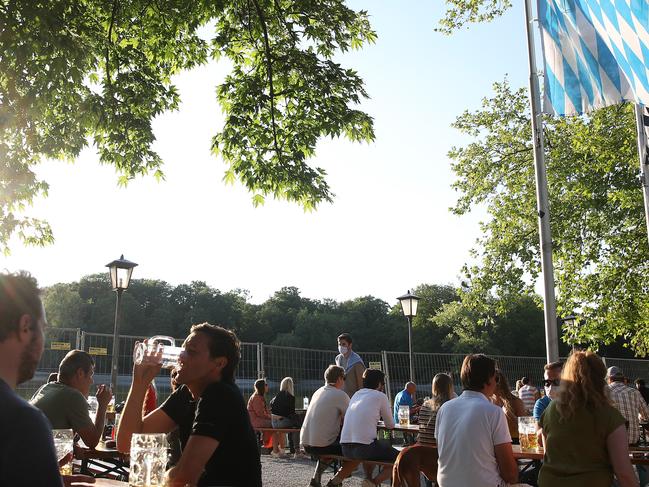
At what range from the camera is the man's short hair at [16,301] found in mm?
1691

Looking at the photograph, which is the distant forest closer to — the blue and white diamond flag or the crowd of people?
the blue and white diamond flag

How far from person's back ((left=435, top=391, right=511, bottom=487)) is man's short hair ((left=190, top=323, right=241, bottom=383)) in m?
1.71

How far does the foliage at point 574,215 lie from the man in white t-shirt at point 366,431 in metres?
13.1

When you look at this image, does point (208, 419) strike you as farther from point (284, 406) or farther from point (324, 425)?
point (284, 406)

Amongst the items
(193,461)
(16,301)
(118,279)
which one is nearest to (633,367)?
(118,279)

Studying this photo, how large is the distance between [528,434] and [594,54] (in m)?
5.30

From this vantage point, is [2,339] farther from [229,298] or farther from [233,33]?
[229,298]

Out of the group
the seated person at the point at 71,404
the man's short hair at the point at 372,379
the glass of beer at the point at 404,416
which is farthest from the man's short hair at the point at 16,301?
the glass of beer at the point at 404,416

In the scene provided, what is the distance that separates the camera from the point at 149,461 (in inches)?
124

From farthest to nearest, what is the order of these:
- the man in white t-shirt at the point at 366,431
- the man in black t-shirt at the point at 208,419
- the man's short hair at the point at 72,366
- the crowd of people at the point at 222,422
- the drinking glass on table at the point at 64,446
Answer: the man in white t-shirt at the point at 366,431
the man's short hair at the point at 72,366
the drinking glass on table at the point at 64,446
the man in black t-shirt at the point at 208,419
the crowd of people at the point at 222,422

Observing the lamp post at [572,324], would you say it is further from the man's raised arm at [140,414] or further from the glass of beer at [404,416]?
the man's raised arm at [140,414]

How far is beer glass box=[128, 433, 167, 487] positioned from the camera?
3.14 m

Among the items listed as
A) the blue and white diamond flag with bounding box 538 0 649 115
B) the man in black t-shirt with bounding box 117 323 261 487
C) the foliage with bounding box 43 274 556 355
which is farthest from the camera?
the foliage with bounding box 43 274 556 355

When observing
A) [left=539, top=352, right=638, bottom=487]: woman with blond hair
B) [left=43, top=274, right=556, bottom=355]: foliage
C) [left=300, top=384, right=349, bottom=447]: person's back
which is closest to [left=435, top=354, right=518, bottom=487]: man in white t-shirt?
[left=539, top=352, right=638, bottom=487]: woman with blond hair
